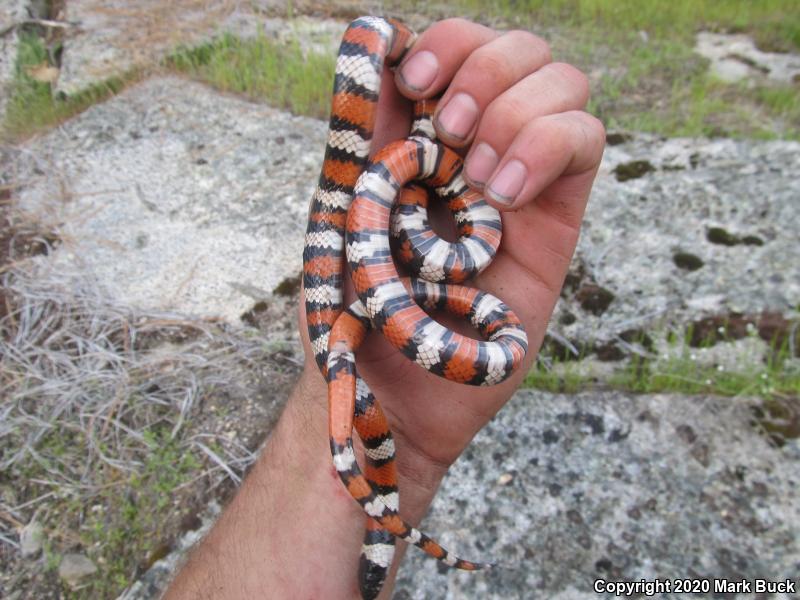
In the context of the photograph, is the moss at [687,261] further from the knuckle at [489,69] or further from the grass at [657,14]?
the grass at [657,14]

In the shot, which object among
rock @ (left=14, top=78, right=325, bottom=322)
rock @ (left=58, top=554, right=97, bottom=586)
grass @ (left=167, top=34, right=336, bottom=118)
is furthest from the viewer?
grass @ (left=167, top=34, right=336, bottom=118)

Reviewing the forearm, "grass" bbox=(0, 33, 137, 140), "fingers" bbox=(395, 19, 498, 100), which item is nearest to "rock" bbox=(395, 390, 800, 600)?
the forearm

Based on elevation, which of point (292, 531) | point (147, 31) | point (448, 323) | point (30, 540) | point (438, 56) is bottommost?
point (30, 540)

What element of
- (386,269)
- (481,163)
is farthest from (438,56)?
(386,269)

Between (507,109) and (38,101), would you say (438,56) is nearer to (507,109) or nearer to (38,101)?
(507,109)

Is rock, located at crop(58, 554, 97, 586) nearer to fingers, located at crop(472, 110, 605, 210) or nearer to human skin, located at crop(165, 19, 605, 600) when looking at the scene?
human skin, located at crop(165, 19, 605, 600)

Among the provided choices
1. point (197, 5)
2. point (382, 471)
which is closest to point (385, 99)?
point (382, 471)
